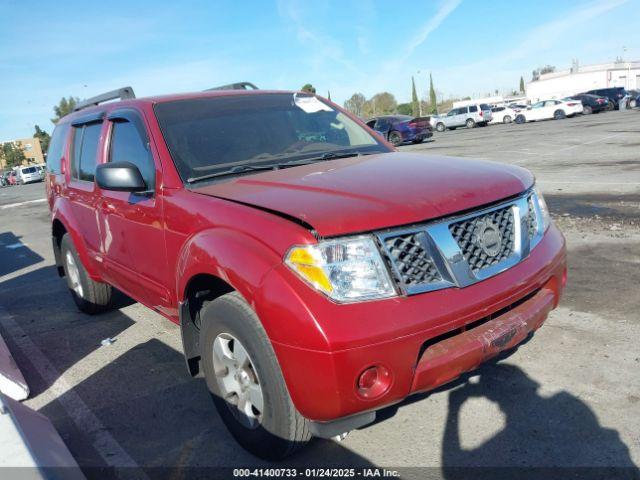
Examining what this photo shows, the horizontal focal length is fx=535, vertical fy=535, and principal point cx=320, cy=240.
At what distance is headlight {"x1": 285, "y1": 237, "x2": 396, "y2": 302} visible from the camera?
7.23ft

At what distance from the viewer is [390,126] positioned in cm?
2598

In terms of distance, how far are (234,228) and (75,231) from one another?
2.97 meters

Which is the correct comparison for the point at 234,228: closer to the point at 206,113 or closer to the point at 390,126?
the point at 206,113

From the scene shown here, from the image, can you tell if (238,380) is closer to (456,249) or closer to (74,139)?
(456,249)

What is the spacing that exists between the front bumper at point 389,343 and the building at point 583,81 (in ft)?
253

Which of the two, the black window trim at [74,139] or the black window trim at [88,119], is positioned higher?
the black window trim at [88,119]

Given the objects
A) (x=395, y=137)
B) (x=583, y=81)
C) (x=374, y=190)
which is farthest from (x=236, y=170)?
(x=583, y=81)

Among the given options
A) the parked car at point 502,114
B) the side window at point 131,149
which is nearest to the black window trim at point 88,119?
the side window at point 131,149

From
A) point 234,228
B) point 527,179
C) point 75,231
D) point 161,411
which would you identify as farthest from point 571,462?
point 75,231

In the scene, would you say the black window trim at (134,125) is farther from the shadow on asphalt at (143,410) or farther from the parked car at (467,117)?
the parked car at (467,117)

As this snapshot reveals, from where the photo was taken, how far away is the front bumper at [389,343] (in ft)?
6.91

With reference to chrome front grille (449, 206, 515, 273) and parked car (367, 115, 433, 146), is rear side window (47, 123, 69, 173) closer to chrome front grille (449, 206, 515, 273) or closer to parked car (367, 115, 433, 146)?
chrome front grille (449, 206, 515, 273)

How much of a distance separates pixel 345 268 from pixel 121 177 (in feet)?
5.56

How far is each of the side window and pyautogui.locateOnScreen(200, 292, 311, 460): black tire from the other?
1.17m
